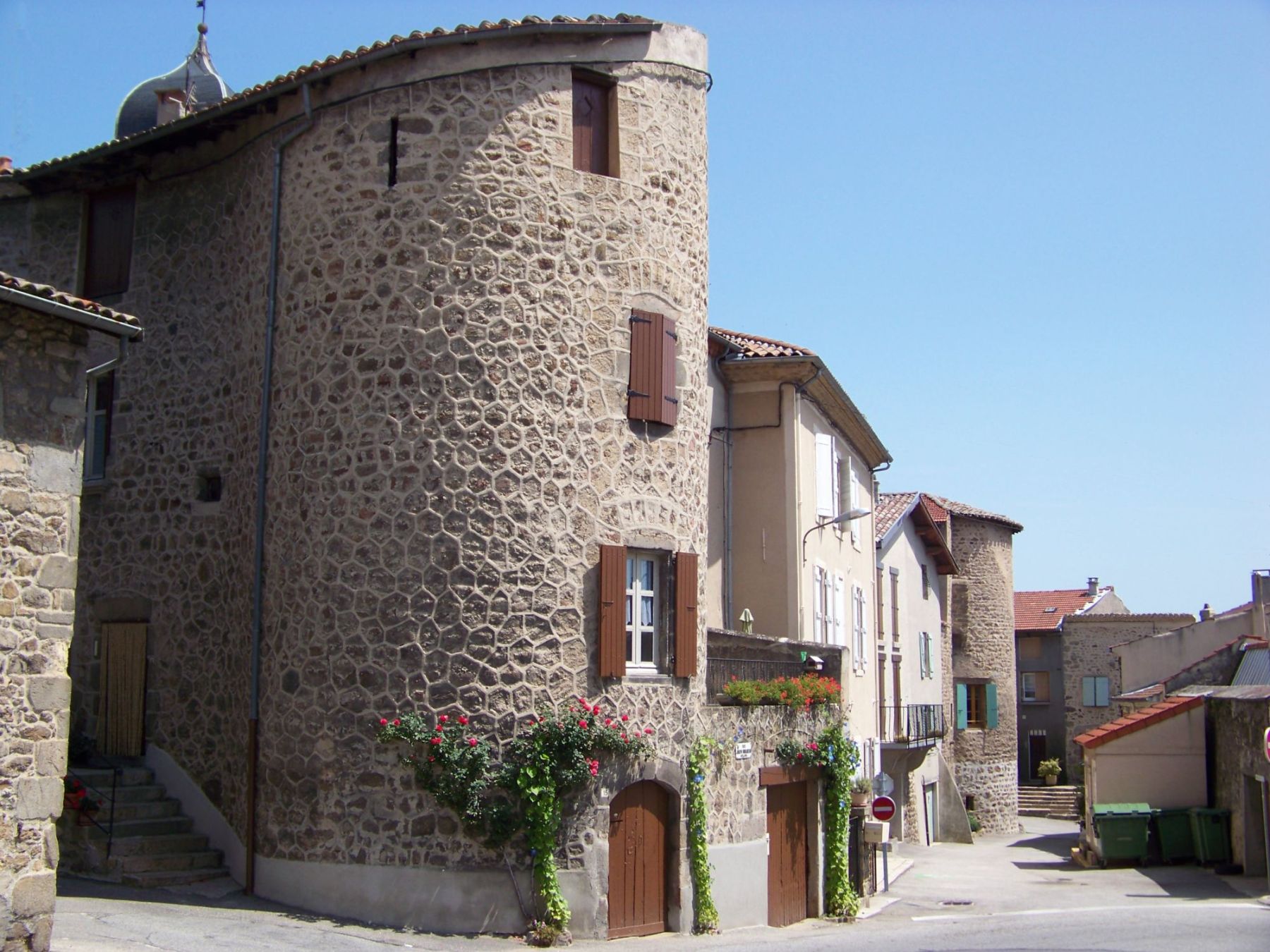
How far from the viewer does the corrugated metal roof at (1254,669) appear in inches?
1061

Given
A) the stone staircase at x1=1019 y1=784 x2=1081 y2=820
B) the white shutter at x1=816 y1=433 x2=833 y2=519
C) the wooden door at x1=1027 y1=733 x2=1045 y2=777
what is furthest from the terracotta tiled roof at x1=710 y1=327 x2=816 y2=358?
the wooden door at x1=1027 y1=733 x2=1045 y2=777

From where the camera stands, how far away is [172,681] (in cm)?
1617

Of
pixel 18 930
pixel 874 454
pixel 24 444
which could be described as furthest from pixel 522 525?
pixel 874 454

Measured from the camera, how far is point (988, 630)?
43438 millimetres

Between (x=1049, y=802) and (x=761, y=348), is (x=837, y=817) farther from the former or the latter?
(x=1049, y=802)

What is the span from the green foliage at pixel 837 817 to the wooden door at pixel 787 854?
0.54 metres

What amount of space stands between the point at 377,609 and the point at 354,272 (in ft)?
12.5

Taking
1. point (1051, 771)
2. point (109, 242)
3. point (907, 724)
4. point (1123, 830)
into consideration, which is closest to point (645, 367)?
point (109, 242)

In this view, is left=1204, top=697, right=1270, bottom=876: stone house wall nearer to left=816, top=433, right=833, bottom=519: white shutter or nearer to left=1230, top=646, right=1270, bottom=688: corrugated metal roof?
left=1230, top=646, right=1270, bottom=688: corrugated metal roof

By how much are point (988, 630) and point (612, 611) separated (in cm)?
3190

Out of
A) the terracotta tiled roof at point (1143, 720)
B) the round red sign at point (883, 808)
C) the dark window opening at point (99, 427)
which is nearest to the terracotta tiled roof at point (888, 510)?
the terracotta tiled roof at point (1143, 720)

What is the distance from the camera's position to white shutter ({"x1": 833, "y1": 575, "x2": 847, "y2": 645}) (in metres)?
23.5

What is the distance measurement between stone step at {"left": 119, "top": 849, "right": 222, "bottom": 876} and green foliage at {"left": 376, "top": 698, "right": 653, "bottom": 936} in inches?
122

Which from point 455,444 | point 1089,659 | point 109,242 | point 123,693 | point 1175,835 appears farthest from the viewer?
point 1089,659
